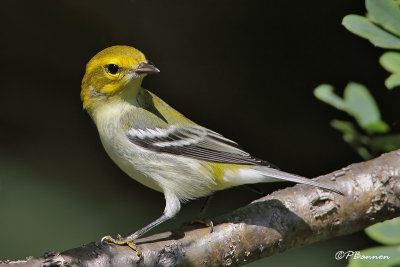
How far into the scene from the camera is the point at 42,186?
5.38 m

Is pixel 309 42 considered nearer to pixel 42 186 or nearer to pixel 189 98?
pixel 189 98

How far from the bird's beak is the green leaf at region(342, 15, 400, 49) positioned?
134 centimetres

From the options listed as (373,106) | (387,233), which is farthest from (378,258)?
(373,106)

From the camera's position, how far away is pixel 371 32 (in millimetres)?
2656

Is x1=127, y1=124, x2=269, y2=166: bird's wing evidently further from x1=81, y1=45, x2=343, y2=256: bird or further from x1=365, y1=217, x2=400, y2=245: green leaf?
x1=365, y1=217, x2=400, y2=245: green leaf

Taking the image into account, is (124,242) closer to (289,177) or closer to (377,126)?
(289,177)

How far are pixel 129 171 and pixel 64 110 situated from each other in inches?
114

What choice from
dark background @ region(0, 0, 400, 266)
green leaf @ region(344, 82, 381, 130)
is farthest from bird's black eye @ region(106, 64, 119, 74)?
dark background @ region(0, 0, 400, 266)

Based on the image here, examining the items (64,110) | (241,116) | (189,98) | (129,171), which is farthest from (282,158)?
(129,171)

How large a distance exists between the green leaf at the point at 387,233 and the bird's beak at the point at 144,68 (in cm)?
171

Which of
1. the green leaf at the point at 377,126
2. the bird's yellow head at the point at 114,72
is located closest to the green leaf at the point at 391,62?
the green leaf at the point at 377,126

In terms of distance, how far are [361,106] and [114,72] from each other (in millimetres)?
1626

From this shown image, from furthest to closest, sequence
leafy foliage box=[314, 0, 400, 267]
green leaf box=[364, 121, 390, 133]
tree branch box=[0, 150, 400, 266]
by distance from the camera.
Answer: tree branch box=[0, 150, 400, 266]
green leaf box=[364, 121, 390, 133]
leafy foliage box=[314, 0, 400, 267]

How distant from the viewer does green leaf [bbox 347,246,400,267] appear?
7.39ft
